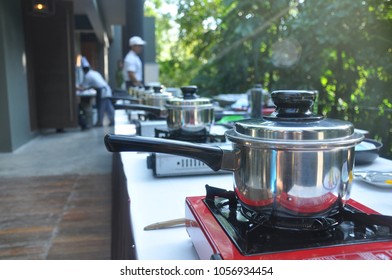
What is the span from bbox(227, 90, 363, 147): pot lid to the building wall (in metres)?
5.43

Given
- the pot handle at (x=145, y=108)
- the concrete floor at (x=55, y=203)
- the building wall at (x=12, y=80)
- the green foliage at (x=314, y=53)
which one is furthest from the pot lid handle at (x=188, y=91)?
the building wall at (x=12, y=80)

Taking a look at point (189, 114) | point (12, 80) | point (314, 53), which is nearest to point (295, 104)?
point (189, 114)

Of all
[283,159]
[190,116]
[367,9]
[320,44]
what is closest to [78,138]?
[320,44]

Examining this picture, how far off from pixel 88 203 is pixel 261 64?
4.08 meters

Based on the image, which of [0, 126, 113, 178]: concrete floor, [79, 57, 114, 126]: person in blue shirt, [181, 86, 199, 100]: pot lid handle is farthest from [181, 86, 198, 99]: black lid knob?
[79, 57, 114, 126]: person in blue shirt

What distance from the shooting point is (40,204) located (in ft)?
10.6

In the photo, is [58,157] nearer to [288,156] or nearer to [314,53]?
[314,53]

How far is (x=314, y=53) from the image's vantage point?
5.00 m

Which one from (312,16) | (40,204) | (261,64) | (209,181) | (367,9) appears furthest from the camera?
(261,64)

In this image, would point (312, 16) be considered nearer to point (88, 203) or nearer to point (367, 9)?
point (367, 9)

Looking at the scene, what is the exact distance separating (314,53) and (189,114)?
4.07 m

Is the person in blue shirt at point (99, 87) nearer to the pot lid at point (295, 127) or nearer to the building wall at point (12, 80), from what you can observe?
the building wall at point (12, 80)

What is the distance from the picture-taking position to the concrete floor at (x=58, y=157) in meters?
4.42

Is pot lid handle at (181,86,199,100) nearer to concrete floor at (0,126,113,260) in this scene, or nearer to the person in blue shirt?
concrete floor at (0,126,113,260)
